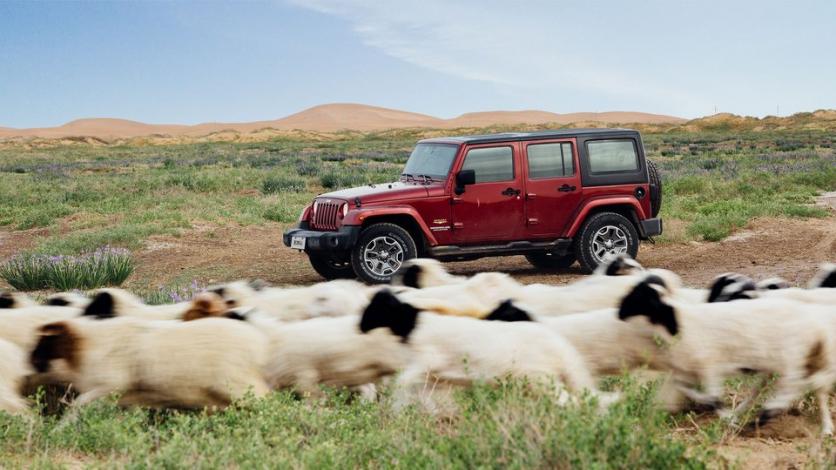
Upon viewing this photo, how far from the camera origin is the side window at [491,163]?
38.7ft

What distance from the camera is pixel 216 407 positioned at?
4738mm

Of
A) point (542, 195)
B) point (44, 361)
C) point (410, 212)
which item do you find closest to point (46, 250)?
point (410, 212)

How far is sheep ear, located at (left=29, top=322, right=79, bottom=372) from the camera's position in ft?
16.2

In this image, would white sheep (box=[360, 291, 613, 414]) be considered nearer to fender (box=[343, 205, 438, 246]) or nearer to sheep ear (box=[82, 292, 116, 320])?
sheep ear (box=[82, 292, 116, 320])

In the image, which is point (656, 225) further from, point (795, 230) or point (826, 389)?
point (826, 389)

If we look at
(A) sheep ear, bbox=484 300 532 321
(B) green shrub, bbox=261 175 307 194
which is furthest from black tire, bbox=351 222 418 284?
(B) green shrub, bbox=261 175 307 194

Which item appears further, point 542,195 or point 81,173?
point 81,173

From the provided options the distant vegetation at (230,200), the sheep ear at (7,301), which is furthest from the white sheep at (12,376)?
the distant vegetation at (230,200)

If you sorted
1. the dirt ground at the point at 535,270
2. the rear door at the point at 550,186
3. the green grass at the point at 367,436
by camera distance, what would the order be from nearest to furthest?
the green grass at the point at 367,436
the rear door at the point at 550,186
the dirt ground at the point at 535,270

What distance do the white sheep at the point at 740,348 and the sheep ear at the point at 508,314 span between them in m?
0.57

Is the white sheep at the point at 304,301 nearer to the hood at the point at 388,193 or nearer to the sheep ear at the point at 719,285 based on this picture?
the sheep ear at the point at 719,285

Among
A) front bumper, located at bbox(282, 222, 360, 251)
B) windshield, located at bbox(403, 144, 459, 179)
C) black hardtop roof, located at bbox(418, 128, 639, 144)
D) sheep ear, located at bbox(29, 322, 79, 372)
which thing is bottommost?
front bumper, located at bbox(282, 222, 360, 251)

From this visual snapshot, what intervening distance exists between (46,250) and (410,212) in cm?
817

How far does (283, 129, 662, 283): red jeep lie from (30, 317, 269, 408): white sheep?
6339 mm
